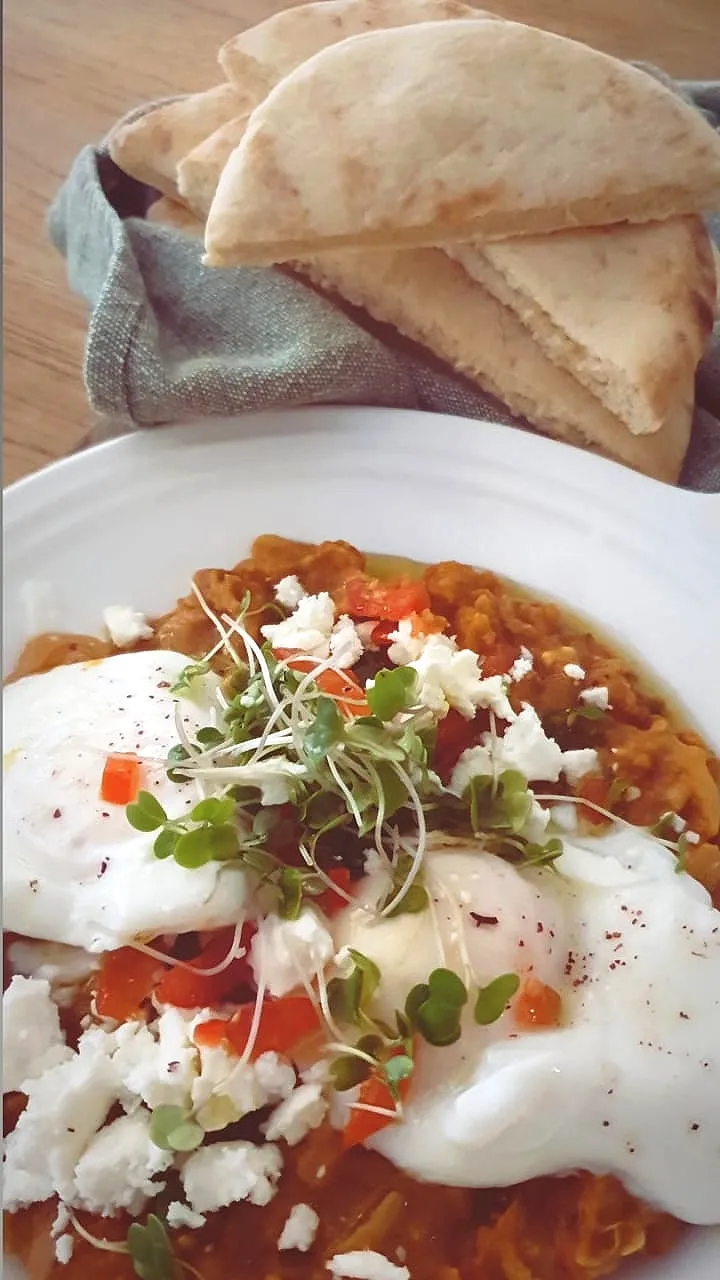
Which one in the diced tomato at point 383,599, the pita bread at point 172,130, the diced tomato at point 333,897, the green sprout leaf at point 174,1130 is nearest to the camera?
the green sprout leaf at point 174,1130

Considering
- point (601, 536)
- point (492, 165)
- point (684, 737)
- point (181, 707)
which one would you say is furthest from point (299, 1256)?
point (492, 165)

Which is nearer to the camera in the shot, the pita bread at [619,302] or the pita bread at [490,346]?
the pita bread at [619,302]

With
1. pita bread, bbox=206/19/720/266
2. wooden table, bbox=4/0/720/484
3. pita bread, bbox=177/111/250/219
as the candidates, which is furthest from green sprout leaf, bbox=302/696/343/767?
pita bread, bbox=177/111/250/219

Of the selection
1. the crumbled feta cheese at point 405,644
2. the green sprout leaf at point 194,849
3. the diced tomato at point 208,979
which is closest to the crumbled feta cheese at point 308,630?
the crumbled feta cheese at point 405,644

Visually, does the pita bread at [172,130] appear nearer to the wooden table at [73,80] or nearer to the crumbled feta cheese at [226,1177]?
the wooden table at [73,80]

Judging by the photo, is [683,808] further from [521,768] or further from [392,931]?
[392,931]

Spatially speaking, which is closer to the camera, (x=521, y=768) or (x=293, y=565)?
(x=521, y=768)
